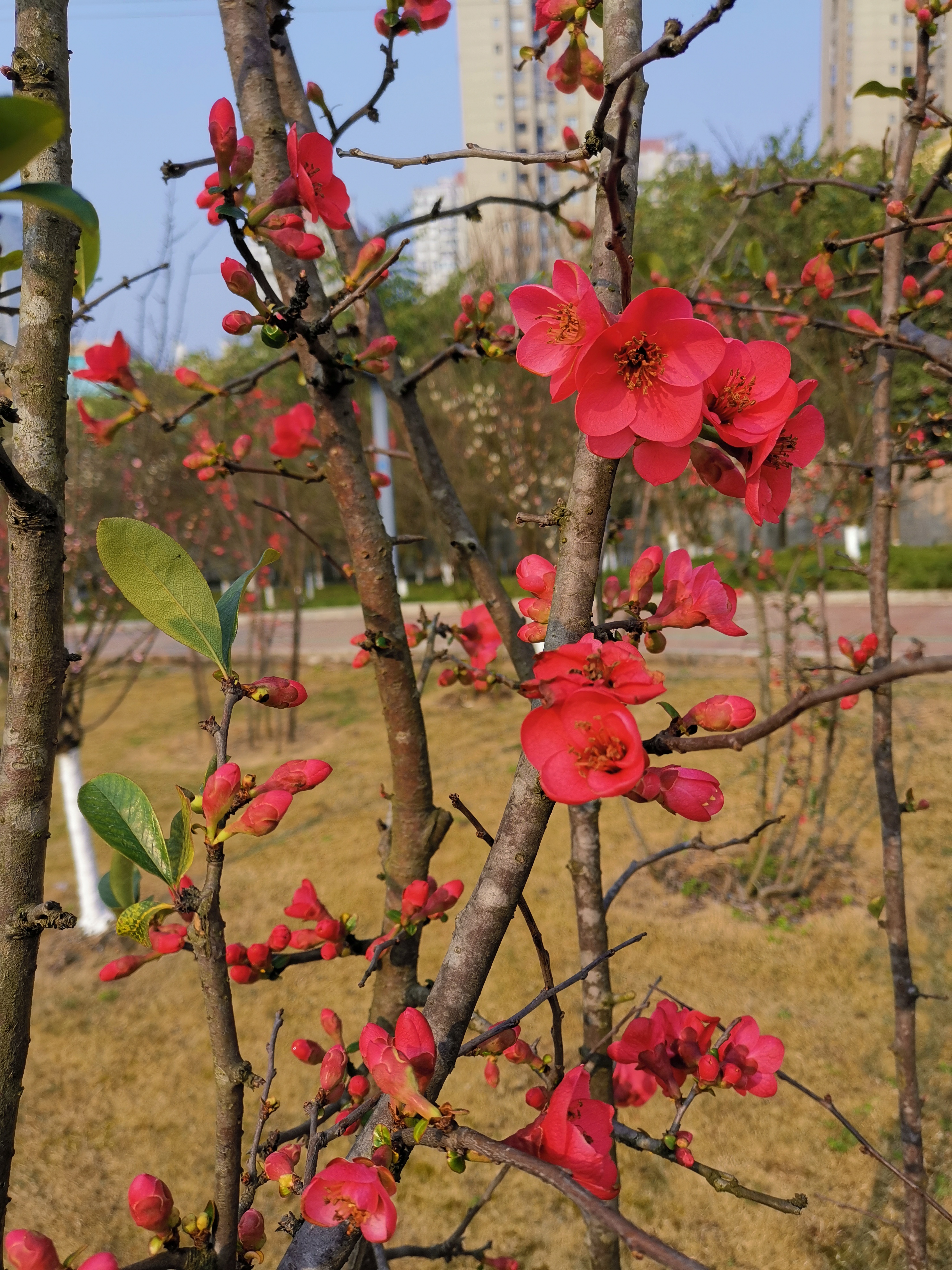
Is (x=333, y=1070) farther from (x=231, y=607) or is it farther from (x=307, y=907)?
(x=231, y=607)

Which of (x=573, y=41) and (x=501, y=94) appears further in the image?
(x=501, y=94)

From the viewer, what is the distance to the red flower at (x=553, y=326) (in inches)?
26.4

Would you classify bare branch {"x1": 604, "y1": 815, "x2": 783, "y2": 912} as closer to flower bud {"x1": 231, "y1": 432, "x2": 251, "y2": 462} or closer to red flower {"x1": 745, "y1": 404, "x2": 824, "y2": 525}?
red flower {"x1": 745, "y1": 404, "x2": 824, "y2": 525}

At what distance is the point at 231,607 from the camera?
2.68ft

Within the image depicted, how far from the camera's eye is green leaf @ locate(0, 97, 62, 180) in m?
0.38

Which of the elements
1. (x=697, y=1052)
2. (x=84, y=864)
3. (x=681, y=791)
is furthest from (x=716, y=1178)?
(x=84, y=864)

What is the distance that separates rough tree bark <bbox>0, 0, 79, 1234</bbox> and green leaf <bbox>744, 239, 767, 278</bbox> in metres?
1.73

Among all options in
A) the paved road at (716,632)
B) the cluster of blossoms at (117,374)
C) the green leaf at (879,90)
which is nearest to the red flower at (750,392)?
the cluster of blossoms at (117,374)

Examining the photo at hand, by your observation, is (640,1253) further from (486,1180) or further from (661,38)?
(486,1180)

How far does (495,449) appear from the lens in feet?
41.0

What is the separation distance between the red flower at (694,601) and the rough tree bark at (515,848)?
9 cm

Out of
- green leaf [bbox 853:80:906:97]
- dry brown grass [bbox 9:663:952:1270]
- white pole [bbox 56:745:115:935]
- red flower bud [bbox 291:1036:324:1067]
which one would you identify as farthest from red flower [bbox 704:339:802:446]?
white pole [bbox 56:745:115:935]

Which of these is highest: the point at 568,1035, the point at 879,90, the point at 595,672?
the point at 879,90

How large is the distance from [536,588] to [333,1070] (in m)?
0.60
